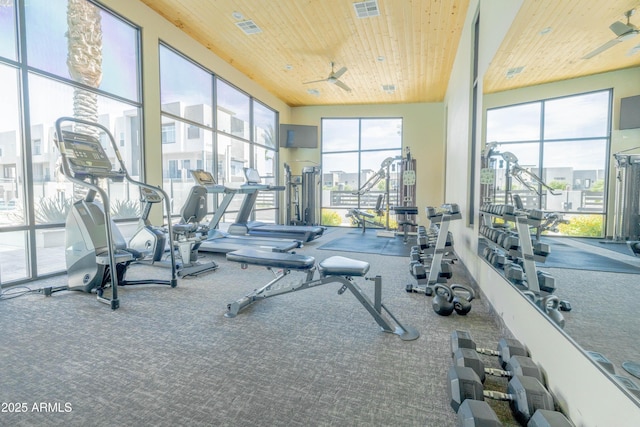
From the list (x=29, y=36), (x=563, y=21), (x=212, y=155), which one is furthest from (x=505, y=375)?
(x=212, y=155)

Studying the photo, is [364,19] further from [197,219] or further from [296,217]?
[296,217]

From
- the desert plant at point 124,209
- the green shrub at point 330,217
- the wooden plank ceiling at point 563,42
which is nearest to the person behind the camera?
the wooden plank ceiling at point 563,42

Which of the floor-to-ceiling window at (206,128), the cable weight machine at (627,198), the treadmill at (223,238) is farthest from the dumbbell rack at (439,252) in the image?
the floor-to-ceiling window at (206,128)

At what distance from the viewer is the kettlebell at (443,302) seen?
2.56 meters

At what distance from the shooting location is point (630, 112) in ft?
4.39

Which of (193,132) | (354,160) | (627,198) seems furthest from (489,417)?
(354,160)

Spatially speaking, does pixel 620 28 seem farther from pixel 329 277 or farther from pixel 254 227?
pixel 254 227

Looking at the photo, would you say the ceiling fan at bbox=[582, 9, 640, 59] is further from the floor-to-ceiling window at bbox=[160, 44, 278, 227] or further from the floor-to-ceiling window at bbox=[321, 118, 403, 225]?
the floor-to-ceiling window at bbox=[321, 118, 403, 225]

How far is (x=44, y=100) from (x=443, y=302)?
16.2 ft

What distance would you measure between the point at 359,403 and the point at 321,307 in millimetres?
1284

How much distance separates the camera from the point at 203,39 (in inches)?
223

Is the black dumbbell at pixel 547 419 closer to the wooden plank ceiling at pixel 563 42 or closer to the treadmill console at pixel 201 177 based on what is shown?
the wooden plank ceiling at pixel 563 42

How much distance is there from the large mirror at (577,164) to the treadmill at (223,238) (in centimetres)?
308

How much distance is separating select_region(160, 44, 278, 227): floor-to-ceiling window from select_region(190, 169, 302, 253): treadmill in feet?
2.77
